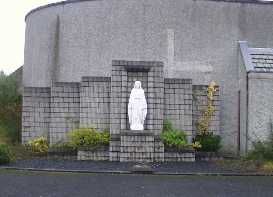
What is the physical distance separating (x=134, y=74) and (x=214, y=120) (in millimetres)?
3272

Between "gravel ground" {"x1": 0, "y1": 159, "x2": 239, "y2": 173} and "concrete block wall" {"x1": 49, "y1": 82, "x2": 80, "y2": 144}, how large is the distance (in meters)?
1.95

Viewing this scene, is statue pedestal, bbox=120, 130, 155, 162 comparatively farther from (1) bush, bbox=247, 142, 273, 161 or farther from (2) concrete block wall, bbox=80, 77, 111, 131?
(1) bush, bbox=247, 142, 273, 161

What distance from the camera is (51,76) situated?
2278 cm

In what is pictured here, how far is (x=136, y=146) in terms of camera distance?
1756 centimetres

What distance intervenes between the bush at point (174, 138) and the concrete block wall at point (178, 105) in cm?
45

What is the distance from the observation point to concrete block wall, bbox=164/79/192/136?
1889cm

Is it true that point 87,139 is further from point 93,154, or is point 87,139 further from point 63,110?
point 63,110

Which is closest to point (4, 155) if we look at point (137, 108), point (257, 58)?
point (137, 108)

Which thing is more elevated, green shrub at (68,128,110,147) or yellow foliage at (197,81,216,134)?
yellow foliage at (197,81,216,134)

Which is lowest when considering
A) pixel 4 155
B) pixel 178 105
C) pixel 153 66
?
pixel 4 155

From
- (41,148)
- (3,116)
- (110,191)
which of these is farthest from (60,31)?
(110,191)

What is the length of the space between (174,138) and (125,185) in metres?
6.73

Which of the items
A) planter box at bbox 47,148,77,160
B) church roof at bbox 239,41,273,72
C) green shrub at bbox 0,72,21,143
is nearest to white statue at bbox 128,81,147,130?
planter box at bbox 47,148,77,160

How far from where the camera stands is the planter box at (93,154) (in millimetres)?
17719
